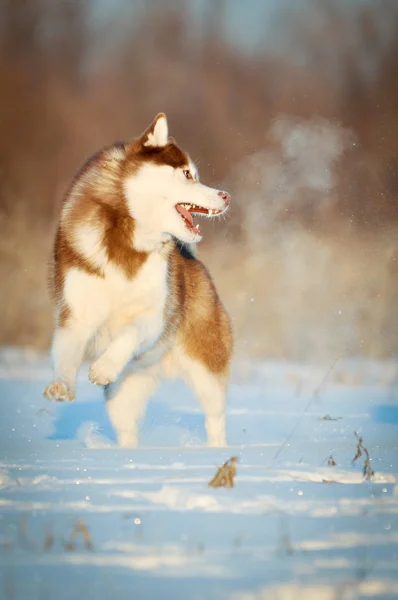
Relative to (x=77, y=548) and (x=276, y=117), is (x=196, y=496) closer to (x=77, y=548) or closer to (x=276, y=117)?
(x=77, y=548)

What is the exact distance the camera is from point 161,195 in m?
4.00

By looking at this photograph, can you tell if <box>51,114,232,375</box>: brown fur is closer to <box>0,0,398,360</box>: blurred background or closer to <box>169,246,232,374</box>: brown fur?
<box>169,246,232,374</box>: brown fur

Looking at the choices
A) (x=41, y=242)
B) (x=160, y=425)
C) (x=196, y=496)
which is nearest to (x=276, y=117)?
(x=41, y=242)

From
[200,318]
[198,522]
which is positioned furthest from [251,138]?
[198,522]

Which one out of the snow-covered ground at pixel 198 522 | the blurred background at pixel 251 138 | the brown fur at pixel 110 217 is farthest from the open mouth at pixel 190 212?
the blurred background at pixel 251 138

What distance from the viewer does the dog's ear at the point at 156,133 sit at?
13.2 feet

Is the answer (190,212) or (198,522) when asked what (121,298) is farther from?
(198,522)

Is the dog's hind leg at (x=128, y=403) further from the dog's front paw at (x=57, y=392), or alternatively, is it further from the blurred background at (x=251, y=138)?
the blurred background at (x=251, y=138)

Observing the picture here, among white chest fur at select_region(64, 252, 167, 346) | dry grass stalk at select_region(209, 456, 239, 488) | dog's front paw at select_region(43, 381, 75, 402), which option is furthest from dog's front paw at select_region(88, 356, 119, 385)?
dry grass stalk at select_region(209, 456, 239, 488)

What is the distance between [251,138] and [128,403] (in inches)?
330

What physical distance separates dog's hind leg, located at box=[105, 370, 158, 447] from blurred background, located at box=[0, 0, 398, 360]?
5.08 meters

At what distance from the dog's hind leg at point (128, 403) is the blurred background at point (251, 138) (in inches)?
200

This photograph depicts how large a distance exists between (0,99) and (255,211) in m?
4.90

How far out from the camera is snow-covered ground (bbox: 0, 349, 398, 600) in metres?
2.00
